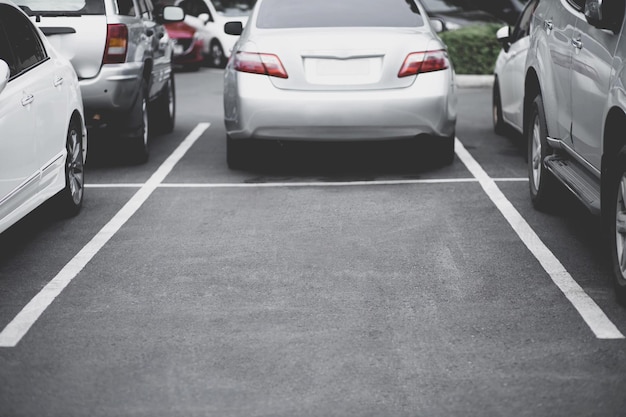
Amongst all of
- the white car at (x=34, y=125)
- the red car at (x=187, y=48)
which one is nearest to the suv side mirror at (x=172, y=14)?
the white car at (x=34, y=125)

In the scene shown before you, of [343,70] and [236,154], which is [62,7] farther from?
[343,70]

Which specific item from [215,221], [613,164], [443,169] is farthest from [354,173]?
[613,164]

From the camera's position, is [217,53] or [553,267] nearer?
[553,267]

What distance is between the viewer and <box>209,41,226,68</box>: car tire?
22.0 meters

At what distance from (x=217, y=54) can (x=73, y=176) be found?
1423 centimetres

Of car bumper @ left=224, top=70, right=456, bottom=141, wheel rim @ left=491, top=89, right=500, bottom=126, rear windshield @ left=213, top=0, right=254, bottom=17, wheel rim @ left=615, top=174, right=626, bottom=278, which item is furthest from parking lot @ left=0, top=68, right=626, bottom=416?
rear windshield @ left=213, top=0, right=254, bottom=17

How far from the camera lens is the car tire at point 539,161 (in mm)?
7777

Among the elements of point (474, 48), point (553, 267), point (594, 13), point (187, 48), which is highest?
point (594, 13)

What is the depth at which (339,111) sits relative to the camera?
29.2 ft

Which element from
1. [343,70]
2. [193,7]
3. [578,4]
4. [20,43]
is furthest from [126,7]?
[193,7]

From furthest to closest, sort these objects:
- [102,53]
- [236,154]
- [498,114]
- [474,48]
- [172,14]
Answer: [474,48] < [498,114] < [172,14] < [236,154] < [102,53]

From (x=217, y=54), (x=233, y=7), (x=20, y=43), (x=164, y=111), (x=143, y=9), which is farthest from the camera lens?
(x=233, y=7)

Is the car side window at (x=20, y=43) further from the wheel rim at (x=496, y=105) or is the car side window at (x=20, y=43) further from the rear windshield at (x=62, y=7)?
the wheel rim at (x=496, y=105)

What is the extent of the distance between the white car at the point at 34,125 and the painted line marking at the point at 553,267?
10.2ft
